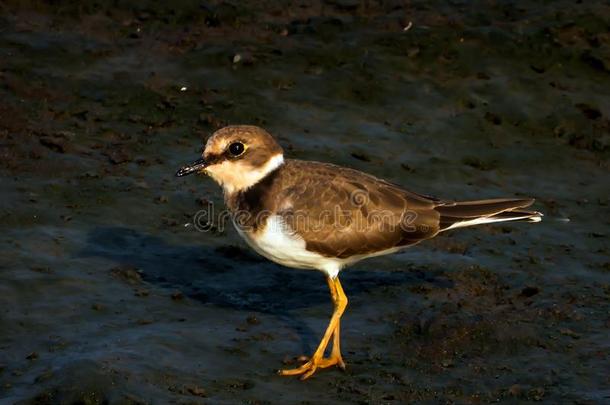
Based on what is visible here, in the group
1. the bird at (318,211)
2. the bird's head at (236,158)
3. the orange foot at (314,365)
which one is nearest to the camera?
the orange foot at (314,365)

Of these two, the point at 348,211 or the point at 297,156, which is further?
the point at 297,156

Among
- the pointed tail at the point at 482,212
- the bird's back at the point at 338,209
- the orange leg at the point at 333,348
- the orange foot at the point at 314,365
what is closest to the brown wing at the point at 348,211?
the bird's back at the point at 338,209

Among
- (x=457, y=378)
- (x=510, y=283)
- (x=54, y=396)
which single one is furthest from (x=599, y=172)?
(x=54, y=396)

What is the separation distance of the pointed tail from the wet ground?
109 centimetres

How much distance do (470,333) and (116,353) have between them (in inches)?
144

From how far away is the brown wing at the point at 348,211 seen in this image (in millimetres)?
10367

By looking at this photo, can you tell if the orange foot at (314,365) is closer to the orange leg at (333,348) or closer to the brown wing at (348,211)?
the orange leg at (333,348)

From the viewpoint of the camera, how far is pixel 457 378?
10.1 m

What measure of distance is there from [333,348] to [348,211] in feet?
4.47

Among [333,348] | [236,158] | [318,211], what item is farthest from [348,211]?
[333,348]

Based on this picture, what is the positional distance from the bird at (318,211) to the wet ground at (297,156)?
0.91 meters

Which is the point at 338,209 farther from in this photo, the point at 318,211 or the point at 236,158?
the point at 236,158

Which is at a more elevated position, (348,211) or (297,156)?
(348,211)

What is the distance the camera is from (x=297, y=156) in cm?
1456
